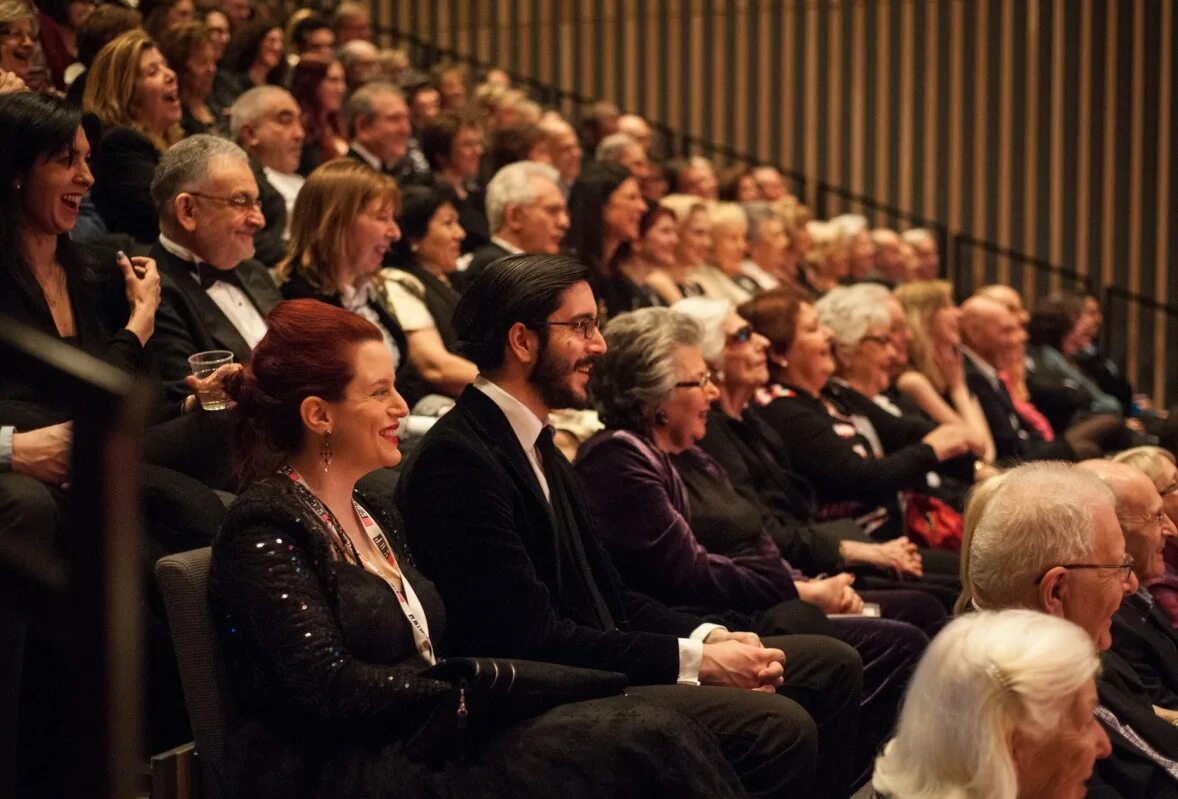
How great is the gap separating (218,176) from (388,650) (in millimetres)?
1673

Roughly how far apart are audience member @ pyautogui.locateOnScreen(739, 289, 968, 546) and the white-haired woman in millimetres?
2623

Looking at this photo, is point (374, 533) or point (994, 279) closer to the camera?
point (374, 533)

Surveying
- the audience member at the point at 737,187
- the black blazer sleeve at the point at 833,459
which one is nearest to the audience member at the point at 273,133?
the black blazer sleeve at the point at 833,459

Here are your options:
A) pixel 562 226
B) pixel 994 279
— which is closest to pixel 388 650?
pixel 562 226

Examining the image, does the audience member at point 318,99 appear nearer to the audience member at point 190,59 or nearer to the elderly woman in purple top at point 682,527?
the audience member at point 190,59

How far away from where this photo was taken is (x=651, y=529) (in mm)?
3307

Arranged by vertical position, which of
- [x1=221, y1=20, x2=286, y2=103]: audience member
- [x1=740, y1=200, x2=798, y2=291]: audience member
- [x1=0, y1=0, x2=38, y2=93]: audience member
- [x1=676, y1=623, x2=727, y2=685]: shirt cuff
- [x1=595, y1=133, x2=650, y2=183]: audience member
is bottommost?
[x1=740, y1=200, x2=798, y2=291]: audience member

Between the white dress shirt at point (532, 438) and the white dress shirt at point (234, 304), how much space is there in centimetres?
94

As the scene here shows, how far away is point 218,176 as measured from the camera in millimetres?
3564

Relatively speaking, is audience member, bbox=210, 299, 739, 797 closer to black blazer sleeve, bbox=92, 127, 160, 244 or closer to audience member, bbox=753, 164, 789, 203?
black blazer sleeve, bbox=92, 127, 160, 244

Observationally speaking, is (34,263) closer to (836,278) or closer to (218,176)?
(218,176)

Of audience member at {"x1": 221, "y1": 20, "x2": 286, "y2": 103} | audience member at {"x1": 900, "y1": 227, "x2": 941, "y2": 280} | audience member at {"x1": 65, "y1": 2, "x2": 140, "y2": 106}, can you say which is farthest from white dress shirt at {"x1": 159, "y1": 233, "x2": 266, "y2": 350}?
audience member at {"x1": 900, "y1": 227, "x2": 941, "y2": 280}

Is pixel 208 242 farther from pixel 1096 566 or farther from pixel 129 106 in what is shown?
pixel 1096 566

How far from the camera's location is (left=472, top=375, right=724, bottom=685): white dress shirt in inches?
108
